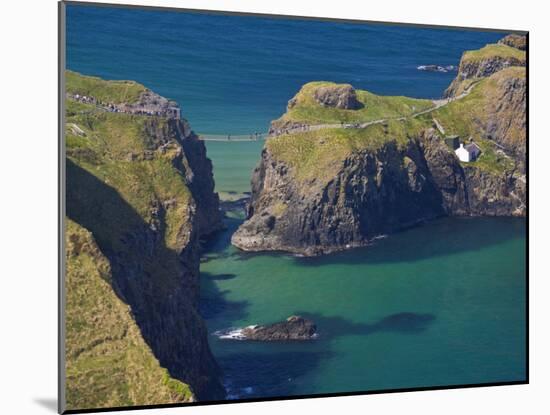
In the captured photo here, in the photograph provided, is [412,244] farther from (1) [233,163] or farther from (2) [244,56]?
(2) [244,56]

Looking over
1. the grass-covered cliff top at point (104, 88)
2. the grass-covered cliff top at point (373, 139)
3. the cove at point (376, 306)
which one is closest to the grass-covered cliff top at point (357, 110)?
the grass-covered cliff top at point (373, 139)

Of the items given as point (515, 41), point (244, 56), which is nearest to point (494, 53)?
point (515, 41)

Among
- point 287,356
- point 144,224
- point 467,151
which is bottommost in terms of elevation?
point 287,356

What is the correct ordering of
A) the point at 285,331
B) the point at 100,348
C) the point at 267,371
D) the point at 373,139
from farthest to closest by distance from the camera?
the point at 373,139
the point at 285,331
the point at 267,371
the point at 100,348

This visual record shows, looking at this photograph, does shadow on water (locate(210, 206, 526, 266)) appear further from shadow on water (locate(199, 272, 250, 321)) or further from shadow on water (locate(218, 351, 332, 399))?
shadow on water (locate(218, 351, 332, 399))

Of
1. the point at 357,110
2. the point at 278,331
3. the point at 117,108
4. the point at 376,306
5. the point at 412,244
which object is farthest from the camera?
the point at 357,110

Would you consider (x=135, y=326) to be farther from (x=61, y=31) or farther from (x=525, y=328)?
(x=525, y=328)

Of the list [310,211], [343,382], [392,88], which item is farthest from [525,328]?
[310,211]

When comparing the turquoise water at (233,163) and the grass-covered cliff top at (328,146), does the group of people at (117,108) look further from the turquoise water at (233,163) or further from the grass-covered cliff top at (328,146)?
the grass-covered cliff top at (328,146)
